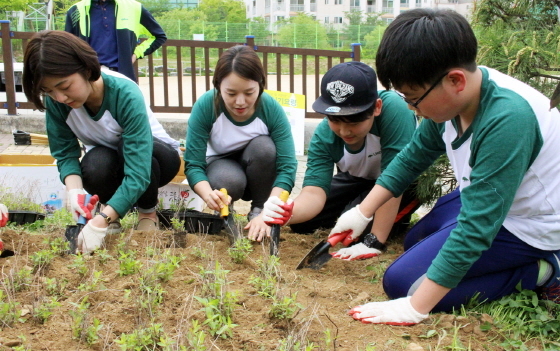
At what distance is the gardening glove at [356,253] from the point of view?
3029 millimetres

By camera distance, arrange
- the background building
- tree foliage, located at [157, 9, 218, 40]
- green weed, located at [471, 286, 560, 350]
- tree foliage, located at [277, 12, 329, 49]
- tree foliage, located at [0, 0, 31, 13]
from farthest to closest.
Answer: the background building, tree foliage, located at [277, 12, 329, 49], tree foliage, located at [157, 9, 218, 40], tree foliage, located at [0, 0, 31, 13], green weed, located at [471, 286, 560, 350]

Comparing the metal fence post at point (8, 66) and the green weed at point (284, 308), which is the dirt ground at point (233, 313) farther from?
the metal fence post at point (8, 66)

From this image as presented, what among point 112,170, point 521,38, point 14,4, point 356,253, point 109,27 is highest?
point 14,4

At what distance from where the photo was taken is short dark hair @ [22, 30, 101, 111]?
272 cm

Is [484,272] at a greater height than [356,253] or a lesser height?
greater

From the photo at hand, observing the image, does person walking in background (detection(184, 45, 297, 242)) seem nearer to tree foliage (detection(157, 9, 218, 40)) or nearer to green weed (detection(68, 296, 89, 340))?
green weed (detection(68, 296, 89, 340))

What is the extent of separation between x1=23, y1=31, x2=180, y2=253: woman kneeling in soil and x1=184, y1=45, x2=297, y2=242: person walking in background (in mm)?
232

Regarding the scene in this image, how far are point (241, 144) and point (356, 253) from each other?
102cm

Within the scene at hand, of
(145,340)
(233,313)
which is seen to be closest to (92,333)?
(145,340)

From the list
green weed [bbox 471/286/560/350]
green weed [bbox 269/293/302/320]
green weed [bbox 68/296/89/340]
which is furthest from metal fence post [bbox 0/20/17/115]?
green weed [bbox 471/286/560/350]

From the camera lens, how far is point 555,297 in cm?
240

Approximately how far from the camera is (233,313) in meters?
2.11

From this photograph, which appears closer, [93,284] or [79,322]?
[79,322]

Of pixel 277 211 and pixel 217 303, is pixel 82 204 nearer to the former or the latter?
pixel 277 211
